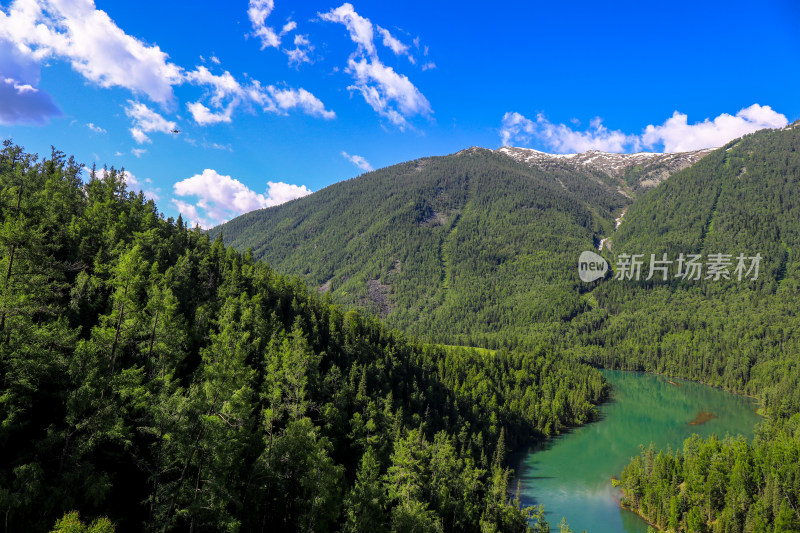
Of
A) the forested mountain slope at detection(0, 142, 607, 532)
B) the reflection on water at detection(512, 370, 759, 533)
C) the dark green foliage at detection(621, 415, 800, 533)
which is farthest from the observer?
the reflection on water at detection(512, 370, 759, 533)

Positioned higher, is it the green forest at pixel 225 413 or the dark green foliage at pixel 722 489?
the green forest at pixel 225 413

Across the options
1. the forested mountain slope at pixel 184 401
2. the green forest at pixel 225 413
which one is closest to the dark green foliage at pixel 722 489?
the green forest at pixel 225 413

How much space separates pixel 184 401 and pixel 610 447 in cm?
13510

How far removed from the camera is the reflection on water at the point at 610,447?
89.1 m

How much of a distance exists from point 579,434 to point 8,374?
145 meters

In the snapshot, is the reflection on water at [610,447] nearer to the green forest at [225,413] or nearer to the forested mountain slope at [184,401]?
the green forest at [225,413]

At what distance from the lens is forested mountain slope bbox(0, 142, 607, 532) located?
2664cm

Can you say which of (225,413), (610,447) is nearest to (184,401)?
(225,413)

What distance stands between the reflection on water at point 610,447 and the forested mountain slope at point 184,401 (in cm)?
1396

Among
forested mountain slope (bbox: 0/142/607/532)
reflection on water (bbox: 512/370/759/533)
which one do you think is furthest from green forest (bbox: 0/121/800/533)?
reflection on water (bbox: 512/370/759/533)

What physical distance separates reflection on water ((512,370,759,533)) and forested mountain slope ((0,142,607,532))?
45.8 feet

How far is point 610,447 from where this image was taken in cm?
12788

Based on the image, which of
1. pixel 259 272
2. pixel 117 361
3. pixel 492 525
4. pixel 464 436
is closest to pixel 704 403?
pixel 464 436

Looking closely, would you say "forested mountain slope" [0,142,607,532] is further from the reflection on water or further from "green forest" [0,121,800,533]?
the reflection on water
